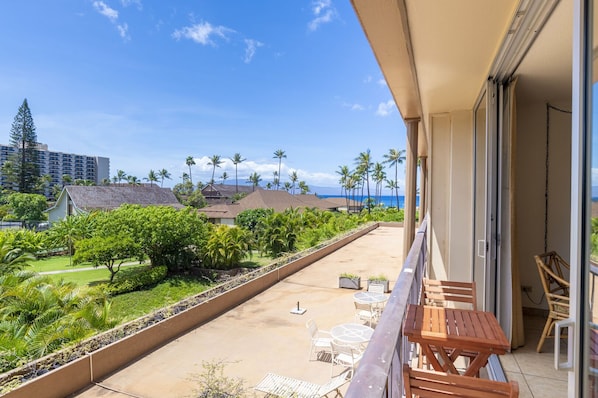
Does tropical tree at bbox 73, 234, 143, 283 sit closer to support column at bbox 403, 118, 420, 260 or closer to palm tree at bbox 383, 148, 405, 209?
support column at bbox 403, 118, 420, 260

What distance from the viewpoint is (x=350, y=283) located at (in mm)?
8578

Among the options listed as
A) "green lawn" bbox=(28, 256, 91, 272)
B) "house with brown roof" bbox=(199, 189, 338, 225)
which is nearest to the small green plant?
"green lawn" bbox=(28, 256, 91, 272)

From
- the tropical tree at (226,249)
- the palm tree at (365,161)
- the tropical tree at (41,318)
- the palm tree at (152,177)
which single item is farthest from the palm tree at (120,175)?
the tropical tree at (41,318)

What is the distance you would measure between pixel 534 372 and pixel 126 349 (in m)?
5.86

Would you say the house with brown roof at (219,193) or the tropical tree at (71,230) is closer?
the tropical tree at (71,230)

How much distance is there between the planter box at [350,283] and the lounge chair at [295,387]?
4048mm

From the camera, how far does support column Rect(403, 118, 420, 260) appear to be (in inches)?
223

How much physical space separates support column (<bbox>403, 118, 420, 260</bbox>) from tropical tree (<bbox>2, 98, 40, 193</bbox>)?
55131 millimetres

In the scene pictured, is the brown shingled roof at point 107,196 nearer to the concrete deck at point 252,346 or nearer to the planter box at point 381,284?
the concrete deck at point 252,346

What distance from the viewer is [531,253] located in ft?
12.1

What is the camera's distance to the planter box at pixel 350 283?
27.9 ft

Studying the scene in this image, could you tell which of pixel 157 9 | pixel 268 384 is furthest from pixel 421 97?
→ pixel 157 9

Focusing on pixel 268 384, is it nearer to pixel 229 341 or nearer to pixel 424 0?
pixel 229 341

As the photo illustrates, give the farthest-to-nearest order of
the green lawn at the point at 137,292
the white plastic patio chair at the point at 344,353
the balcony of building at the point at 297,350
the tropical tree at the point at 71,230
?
the tropical tree at the point at 71,230 → the green lawn at the point at 137,292 → the white plastic patio chair at the point at 344,353 → the balcony of building at the point at 297,350
